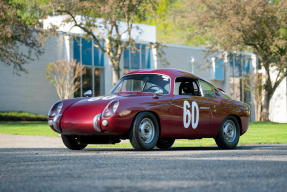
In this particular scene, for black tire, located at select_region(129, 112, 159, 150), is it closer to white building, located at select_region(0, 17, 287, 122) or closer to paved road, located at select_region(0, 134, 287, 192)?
paved road, located at select_region(0, 134, 287, 192)

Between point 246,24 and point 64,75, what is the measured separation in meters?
13.3

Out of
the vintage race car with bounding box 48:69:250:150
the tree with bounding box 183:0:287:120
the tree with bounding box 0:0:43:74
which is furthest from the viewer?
the tree with bounding box 183:0:287:120

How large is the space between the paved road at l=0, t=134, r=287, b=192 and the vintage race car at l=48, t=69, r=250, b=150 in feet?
5.60

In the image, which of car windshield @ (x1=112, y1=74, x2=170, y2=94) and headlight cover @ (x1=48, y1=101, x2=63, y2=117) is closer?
headlight cover @ (x1=48, y1=101, x2=63, y2=117)

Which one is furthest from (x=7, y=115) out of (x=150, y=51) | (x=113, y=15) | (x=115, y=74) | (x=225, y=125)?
(x=225, y=125)

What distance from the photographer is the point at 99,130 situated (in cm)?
996

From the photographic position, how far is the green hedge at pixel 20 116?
34500mm

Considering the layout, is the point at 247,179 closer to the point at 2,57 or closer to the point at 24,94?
the point at 2,57

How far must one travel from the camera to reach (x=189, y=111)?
36.4 feet

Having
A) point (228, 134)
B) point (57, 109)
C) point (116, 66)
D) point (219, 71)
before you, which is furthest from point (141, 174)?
point (219, 71)

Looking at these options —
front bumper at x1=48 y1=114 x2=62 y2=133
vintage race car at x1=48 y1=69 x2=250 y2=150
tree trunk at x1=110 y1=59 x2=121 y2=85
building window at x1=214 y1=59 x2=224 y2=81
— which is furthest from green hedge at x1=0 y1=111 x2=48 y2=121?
front bumper at x1=48 y1=114 x2=62 y2=133

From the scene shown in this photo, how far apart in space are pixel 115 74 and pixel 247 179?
86.3ft

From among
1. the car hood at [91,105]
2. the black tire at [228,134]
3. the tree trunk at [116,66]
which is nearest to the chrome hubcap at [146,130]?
the car hood at [91,105]

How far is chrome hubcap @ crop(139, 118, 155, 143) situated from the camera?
400 inches
